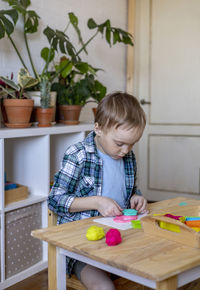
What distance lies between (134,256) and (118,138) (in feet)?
1.74

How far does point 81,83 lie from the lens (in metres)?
2.75

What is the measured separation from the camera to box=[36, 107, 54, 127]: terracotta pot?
8.16ft

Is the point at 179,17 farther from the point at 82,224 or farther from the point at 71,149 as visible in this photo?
the point at 82,224

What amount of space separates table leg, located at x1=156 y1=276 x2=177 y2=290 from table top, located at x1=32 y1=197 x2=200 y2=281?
0.09 ft

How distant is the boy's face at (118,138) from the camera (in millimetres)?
1353

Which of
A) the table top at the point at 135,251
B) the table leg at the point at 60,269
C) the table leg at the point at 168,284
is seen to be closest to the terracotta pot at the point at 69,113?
the table top at the point at 135,251

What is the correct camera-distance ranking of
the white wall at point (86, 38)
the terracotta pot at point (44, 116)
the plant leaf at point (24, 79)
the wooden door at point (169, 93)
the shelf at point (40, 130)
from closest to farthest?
the shelf at point (40, 130), the plant leaf at point (24, 79), the terracotta pot at point (44, 116), the white wall at point (86, 38), the wooden door at point (169, 93)

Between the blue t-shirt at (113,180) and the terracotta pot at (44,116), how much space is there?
103 centimetres

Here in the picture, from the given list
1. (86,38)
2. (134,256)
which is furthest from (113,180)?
(86,38)

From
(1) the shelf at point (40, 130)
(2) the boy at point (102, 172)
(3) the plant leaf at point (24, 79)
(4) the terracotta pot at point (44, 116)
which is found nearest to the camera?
(2) the boy at point (102, 172)

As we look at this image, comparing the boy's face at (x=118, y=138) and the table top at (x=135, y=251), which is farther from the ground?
the boy's face at (x=118, y=138)

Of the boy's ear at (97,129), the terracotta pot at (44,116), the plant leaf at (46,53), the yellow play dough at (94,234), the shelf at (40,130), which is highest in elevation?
the plant leaf at (46,53)

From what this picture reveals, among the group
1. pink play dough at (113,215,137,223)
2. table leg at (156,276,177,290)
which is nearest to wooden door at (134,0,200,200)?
pink play dough at (113,215,137,223)

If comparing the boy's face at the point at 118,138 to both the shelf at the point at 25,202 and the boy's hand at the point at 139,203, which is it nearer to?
the boy's hand at the point at 139,203
